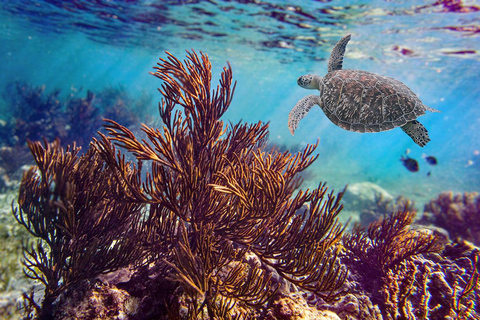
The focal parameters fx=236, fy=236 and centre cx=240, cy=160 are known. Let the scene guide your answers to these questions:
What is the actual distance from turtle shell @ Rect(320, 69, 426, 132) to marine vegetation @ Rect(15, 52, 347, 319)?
6.50 feet

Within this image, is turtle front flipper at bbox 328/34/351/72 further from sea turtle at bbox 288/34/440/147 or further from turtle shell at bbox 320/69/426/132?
turtle shell at bbox 320/69/426/132

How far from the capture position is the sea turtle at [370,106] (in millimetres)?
4539

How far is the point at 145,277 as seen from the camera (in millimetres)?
2891

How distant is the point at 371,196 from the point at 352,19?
10.7 m

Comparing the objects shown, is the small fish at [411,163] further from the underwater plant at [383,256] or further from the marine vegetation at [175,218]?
the marine vegetation at [175,218]

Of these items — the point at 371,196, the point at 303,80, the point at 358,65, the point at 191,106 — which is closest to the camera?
the point at 191,106

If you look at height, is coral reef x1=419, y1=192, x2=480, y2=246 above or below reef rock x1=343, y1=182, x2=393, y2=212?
above

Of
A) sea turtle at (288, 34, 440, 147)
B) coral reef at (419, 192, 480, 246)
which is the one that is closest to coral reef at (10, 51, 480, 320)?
sea turtle at (288, 34, 440, 147)

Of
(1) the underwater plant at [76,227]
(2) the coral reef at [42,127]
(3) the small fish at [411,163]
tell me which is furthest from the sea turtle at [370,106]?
(2) the coral reef at [42,127]

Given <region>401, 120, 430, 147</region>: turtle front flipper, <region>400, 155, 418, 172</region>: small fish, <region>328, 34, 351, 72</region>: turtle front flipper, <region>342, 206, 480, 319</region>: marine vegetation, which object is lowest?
<region>400, 155, 418, 172</region>: small fish

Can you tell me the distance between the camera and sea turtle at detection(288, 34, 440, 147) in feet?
14.9

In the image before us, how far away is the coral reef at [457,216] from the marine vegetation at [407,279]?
18.9ft

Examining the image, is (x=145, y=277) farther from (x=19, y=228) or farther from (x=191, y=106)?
(x=19, y=228)

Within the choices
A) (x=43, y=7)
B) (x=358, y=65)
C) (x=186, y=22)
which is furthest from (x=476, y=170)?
(x=43, y=7)
